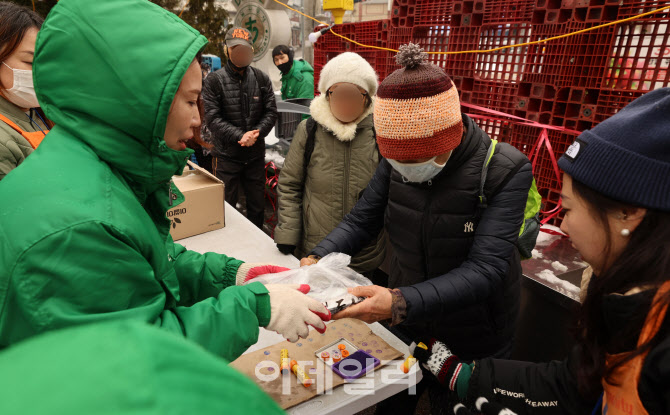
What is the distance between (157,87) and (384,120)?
2.67 feet

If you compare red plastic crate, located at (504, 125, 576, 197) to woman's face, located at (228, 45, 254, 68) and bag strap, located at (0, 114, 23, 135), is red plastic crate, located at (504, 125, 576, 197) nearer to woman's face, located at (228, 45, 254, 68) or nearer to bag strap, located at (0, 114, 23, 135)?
woman's face, located at (228, 45, 254, 68)

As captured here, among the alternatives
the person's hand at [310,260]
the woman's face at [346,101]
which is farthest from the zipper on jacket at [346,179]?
the person's hand at [310,260]

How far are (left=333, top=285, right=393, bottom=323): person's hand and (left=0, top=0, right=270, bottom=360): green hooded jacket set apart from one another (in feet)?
1.38

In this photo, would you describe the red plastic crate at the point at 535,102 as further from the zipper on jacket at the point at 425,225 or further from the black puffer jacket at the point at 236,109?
the black puffer jacket at the point at 236,109

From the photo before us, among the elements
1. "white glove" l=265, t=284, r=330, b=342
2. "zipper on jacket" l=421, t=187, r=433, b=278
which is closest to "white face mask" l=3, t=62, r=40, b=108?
"white glove" l=265, t=284, r=330, b=342

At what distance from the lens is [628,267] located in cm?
103

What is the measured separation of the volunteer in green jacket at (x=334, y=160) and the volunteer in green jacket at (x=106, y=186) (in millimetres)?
1319

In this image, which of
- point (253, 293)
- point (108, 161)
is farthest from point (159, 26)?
point (253, 293)

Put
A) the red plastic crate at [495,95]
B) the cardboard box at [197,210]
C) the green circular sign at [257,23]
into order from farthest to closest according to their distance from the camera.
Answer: the green circular sign at [257,23]
the red plastic crate at [495,95]
the cardboard box at [197,210]

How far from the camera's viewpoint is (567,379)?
1342 mm

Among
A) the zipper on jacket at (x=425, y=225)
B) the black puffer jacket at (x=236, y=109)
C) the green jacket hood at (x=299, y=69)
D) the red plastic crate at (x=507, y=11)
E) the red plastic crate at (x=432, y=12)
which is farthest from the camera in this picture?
the green jacket hood at (x=299, y=69)

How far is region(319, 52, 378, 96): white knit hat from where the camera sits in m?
2.47

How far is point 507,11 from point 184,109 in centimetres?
286

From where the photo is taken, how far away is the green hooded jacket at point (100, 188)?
2.76ft
